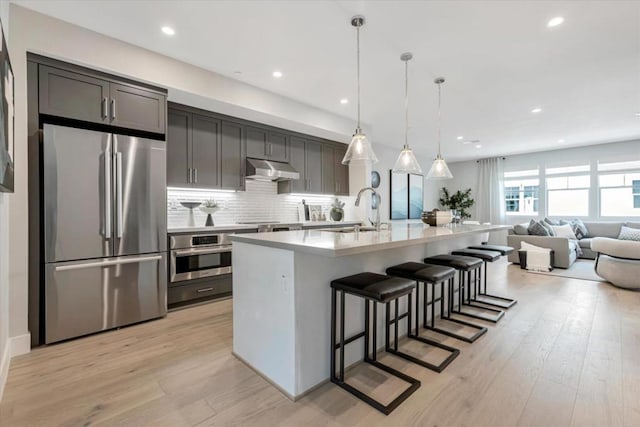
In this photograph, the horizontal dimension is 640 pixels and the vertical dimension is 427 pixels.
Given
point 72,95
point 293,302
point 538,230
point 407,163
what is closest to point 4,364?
point 293,302

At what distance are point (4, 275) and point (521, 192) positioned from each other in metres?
10.4

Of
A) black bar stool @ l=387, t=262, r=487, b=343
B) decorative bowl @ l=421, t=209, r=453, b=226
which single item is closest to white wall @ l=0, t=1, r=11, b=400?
black bar stool @ l=387, t=262, r=487, b=343

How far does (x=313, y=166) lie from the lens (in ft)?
17.5

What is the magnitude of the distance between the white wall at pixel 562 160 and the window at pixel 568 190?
0.13 meters

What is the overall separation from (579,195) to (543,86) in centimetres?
545

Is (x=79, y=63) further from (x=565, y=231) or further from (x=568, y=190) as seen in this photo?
(x=568, y=190)

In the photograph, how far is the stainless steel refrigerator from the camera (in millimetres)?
2479

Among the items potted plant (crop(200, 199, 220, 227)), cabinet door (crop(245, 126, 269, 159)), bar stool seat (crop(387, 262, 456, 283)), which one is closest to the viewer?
bar stool seat (crop(387, 262, 456, 283))

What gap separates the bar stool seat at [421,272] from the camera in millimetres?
2227

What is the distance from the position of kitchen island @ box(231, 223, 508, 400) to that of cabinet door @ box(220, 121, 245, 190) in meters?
2.15

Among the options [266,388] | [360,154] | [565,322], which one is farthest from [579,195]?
[266,388]

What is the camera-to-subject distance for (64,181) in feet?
8.29

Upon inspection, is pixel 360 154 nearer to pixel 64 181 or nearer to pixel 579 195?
pixel 64 181

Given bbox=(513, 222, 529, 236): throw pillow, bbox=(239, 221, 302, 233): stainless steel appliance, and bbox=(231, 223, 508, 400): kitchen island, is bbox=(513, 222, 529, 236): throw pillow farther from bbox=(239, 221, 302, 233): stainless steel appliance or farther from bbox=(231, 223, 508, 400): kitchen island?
bbox=(231, 223, 508, 400): kitchen island
